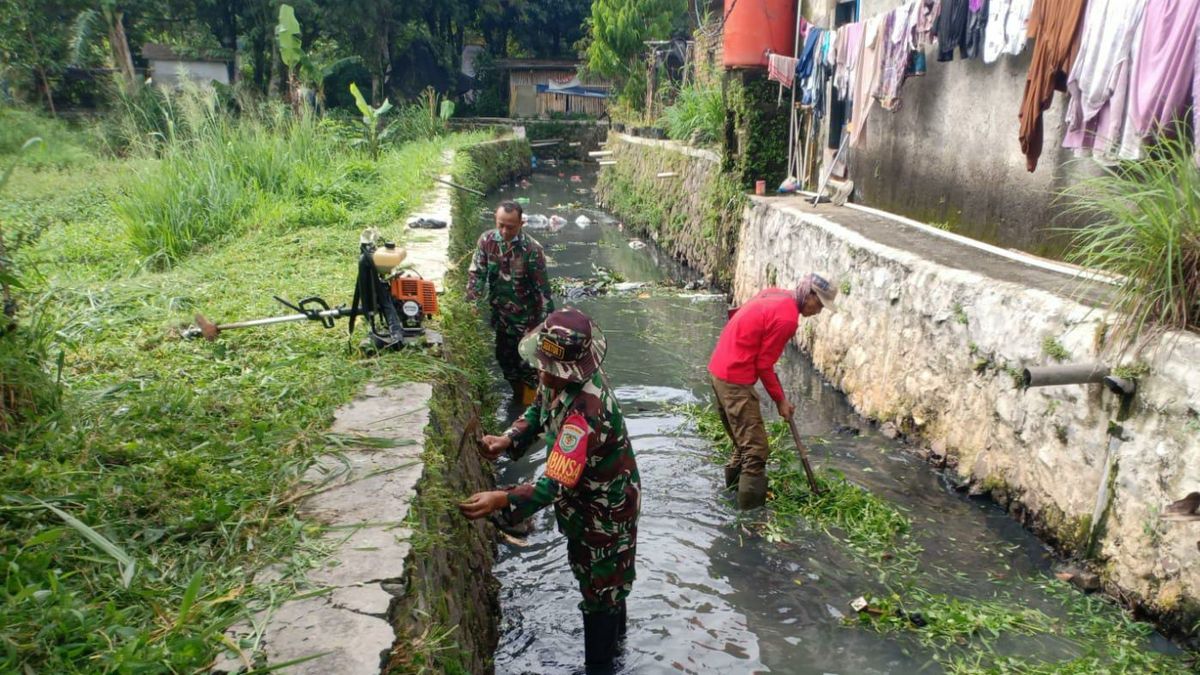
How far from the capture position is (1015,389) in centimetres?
543

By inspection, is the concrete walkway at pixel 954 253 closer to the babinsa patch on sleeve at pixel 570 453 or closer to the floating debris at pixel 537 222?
the babinsa patch on sleeve at pixel 570 453

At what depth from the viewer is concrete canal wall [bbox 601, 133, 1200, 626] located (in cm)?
407

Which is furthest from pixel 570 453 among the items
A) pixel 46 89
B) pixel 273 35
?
pixel 273 35

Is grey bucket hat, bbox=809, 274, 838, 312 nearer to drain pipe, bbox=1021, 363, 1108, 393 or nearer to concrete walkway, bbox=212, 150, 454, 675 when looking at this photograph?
drain pipe, bbox=1021, 363, 1108, 393

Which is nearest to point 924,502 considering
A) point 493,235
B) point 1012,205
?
point 1012,205

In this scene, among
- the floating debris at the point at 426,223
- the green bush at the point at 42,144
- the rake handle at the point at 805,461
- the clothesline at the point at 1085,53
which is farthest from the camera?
the green bush at the point at 42,144

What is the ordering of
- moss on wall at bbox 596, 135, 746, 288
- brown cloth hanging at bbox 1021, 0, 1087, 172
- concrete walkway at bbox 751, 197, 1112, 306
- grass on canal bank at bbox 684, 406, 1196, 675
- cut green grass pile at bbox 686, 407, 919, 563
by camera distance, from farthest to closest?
1. moss on wall at bbox 596, 135, 746, 288
2. brown cloth hanging at bbox 1021, 0, 1087, 172
3. concrete walkway at bbox 751, 197, 1112, 306
4. cut green grass pile at bbox 686, 407, 919, 563
5. grass on canal bank at bbox 684, 406, 1196, 675

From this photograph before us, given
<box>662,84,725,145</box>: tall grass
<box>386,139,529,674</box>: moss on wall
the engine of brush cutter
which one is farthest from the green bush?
the engine of brush cutter

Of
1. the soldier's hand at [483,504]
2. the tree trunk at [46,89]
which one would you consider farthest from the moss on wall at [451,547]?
the tree trunk at [46,89]

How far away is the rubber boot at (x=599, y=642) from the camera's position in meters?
3.92

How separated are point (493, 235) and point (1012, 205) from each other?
500cm

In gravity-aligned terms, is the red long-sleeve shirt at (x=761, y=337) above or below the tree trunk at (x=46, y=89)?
below

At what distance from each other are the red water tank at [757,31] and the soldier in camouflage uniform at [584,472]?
10117 millimetres

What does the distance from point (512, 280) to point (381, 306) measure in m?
2.21
